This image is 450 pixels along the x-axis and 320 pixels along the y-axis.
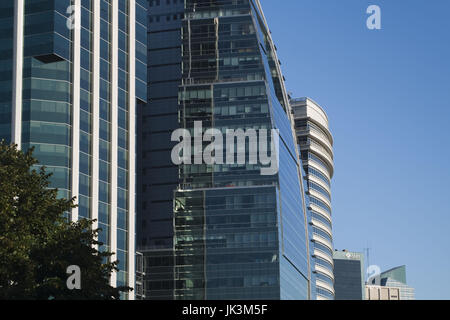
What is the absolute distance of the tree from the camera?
47.3 m

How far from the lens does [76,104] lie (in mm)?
116875

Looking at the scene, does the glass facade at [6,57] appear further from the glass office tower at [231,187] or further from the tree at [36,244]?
the glass office tower at [231,187]

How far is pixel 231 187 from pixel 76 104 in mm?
67891

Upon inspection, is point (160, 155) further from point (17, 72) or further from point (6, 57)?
point (6, 57)

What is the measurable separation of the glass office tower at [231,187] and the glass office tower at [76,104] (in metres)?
50.7

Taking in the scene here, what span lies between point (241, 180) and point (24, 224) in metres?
133

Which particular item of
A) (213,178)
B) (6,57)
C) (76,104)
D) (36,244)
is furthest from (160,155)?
(36,244)

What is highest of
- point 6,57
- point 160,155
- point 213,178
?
point 160,155

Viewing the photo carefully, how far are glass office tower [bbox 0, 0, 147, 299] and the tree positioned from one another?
5806 cm

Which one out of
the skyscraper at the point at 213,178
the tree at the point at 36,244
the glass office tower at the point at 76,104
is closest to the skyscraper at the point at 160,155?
the skyscraper at the point at 213,178

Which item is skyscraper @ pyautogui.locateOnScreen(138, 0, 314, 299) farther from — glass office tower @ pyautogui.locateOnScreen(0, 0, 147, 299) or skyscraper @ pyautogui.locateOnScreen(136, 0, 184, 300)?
glass office tower @ pyautogui.locateOnScreen(0, 0, 147, 299)

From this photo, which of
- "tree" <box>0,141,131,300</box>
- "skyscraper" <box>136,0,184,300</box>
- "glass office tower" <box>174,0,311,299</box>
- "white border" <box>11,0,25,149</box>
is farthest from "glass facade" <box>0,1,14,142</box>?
"skyscraper" <box>136,0,184,300</box>

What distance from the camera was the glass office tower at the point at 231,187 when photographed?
17462cm
